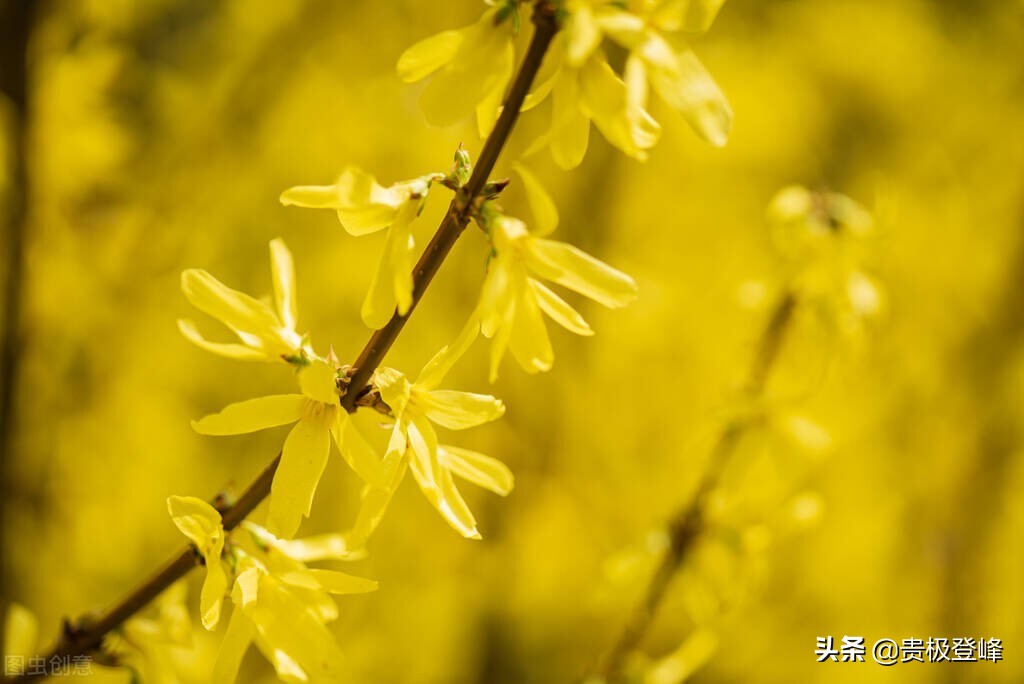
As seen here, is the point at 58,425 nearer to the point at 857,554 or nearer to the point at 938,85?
the point at 857,554

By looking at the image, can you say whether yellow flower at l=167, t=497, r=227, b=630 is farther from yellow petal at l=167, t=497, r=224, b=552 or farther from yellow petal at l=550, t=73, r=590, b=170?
yellow petal at l=550, t=73, r=590, b=170

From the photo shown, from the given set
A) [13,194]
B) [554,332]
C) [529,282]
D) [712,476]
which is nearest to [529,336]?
[529,282]

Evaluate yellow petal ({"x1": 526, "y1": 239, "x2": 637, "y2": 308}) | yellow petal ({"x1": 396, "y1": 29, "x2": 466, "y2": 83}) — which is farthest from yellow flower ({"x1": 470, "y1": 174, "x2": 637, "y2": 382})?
yellow petal ({"x1": 396, "y1": 29, "x2": 466, "y2": 83})

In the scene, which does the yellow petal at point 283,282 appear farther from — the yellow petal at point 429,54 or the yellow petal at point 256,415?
the yellow petal at point 429,54

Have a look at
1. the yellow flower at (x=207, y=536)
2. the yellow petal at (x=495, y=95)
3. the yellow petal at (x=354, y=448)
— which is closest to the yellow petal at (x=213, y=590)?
the yellow flower at (x=207, y=536)

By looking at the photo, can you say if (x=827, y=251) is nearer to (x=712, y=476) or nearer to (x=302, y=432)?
(x=712, y=476)

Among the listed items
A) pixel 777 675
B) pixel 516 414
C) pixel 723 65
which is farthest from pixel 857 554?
pixel 723 65
